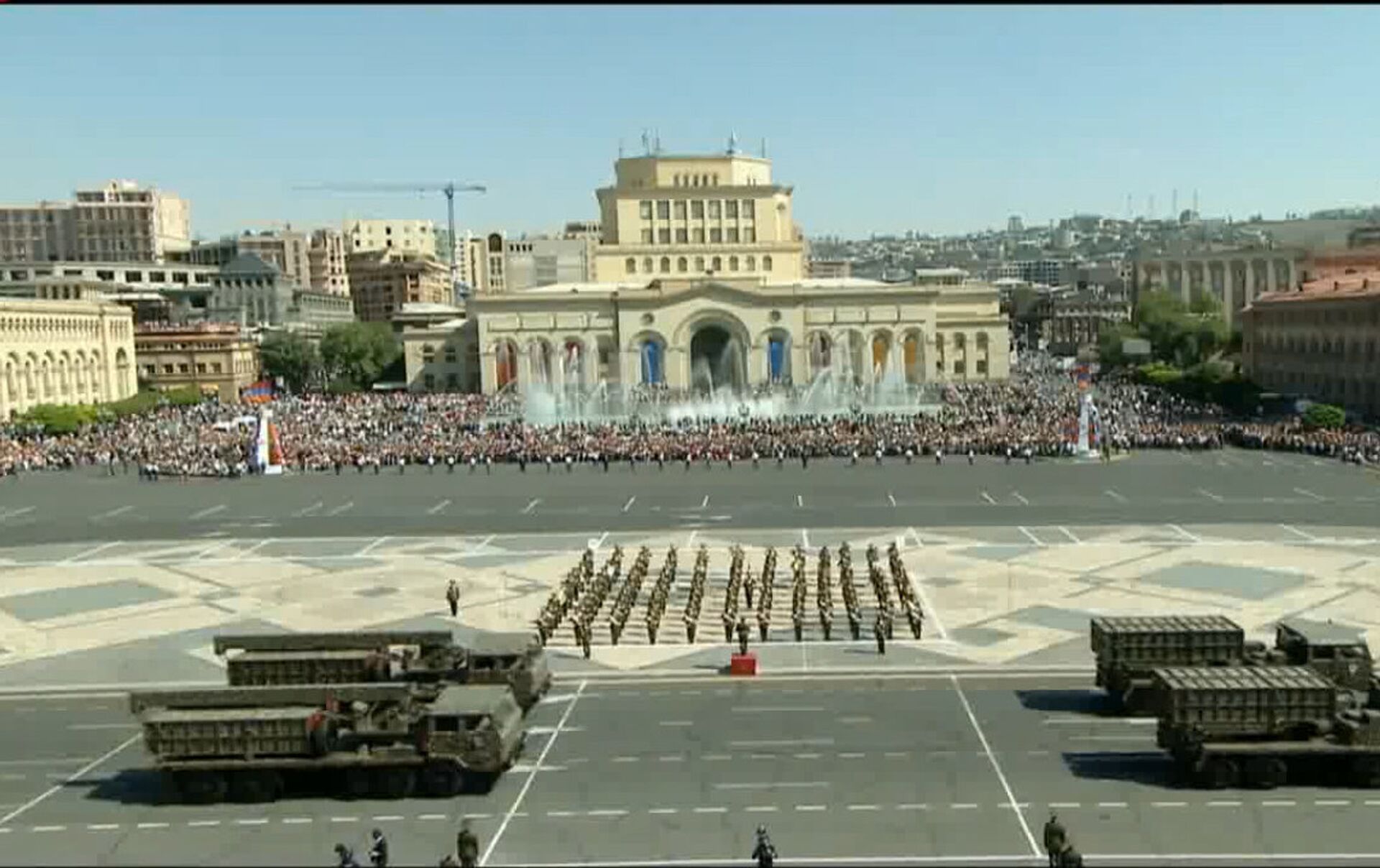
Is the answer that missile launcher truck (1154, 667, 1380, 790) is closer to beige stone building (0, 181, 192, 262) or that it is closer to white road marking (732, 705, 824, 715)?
white road marking (732, 705, 824, 715)

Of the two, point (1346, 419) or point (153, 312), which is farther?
point (153, 312)

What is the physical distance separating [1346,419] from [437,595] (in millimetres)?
54398

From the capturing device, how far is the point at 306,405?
92.9 meters

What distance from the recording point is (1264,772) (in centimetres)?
1942

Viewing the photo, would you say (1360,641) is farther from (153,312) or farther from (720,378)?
(153,312)

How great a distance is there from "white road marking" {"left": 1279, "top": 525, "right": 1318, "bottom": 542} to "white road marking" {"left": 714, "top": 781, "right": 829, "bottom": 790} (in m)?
26.4

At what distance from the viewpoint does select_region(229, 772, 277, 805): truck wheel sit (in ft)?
65.1

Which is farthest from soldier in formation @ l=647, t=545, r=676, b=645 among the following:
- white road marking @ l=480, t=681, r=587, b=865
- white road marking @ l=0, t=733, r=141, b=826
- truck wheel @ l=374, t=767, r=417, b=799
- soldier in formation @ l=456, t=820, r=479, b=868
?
soldier in formation @ l=456, t=820, r=479, b=868

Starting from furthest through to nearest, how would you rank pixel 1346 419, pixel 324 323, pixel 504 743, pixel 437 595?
pixel 324 323, pixel 1346 419, pixel 437 595, pixel 504 743

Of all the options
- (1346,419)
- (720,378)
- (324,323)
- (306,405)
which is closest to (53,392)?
(306,405)

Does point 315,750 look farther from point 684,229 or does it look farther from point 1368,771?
point 684,229

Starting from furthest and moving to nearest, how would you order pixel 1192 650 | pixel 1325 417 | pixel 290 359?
pixel 290 359, pixel 1325 417, pixel 1192 650

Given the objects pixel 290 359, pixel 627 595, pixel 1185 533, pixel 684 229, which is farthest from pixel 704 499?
pixel 290 359

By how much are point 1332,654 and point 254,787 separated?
57.7 ft
